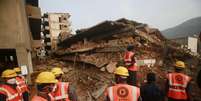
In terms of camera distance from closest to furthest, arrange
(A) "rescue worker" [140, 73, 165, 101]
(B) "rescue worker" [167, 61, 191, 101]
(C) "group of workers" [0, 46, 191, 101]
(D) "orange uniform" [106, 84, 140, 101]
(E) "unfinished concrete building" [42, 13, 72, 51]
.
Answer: (C) "group of workers" [0, 46, 191, 101]
(D) "orange uniform" [106, 84, 140, 101]
(A) "rescue worker" [140, 73, 165, 101]
(B) "rescue worker" [167, 61, 191, 101]
(E) "unfinished concrete building" [42, 13, 72, 51]

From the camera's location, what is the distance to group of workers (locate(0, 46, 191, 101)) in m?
3.42

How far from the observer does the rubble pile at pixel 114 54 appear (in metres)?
12.3

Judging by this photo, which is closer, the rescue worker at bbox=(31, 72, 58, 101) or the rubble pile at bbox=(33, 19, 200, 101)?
the rescue worker at bbox=(31, 72, 58, 101)

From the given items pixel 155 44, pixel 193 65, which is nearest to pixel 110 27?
pixel 155 44

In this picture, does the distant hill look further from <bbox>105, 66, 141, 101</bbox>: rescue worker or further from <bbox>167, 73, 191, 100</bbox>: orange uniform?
<bbox>105, 66, 141, 101</bbox>: rescue worker

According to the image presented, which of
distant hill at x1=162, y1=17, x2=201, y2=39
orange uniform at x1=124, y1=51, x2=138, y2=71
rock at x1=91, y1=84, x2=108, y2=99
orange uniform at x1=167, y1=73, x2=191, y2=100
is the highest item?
distant hill at x1=162, y1=17, x2=201, y2=39

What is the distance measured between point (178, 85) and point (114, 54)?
7.29m

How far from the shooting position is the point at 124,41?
13.3 m

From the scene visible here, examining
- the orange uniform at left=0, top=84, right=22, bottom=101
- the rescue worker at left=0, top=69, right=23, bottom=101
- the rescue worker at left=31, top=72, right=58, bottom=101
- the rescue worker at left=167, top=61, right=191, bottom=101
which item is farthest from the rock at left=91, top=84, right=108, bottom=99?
the rescue worker at left=31, top=72, right=58, bottom=101

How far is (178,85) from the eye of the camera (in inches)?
232

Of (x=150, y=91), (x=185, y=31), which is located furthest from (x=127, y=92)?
(x=185, y=31)

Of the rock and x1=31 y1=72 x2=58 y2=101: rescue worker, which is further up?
x1=31 y1=72 x2=58 y2=101: rescue worker

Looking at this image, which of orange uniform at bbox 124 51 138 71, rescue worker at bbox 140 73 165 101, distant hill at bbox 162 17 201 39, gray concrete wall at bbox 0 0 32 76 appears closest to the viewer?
rescue worker at bbox 140 73 165 101

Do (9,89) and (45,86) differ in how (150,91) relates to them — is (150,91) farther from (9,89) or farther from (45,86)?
(9,89)
